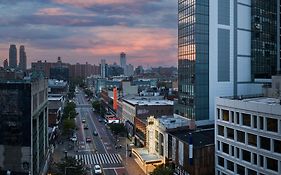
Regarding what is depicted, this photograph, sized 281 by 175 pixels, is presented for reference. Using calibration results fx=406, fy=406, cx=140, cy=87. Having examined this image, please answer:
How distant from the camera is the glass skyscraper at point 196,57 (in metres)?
77.9

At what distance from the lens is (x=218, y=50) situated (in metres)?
79.8

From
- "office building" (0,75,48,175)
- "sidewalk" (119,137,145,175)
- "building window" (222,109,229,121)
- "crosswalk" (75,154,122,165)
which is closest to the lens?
"office building" (0,75,48,175)

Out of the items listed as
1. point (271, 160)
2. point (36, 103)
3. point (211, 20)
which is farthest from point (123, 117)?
point (271, 160)

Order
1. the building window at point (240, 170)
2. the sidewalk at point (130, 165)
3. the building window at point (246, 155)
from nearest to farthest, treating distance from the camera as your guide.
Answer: the building window at point (246, 155), the building window at point (240, 170), the sidewalk at point (130, 165)

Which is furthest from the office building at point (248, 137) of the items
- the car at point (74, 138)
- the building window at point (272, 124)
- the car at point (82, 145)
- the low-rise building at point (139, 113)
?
the car at point (74, 138)

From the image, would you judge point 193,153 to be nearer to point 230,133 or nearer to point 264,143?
point 230,133

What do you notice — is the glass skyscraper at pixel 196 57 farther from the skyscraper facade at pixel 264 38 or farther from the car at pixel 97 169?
the car at pixel 97 169

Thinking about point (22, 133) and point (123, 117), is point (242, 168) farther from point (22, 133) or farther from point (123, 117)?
point (123, 117)

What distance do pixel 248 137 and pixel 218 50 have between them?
31.1 metres

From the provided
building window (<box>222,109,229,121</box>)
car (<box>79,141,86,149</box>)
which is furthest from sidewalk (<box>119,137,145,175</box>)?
building window (<box>222,109,229,121</box>)

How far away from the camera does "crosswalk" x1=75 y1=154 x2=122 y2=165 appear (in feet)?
272

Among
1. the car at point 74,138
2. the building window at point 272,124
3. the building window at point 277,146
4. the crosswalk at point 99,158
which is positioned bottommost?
the crosswalk at point 99,158

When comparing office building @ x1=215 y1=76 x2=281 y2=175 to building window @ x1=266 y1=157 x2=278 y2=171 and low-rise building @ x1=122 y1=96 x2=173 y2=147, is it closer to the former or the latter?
building window @ x1=266 y1=157 x2=278 y2=171

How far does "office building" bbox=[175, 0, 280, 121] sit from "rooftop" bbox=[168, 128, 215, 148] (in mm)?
9180
